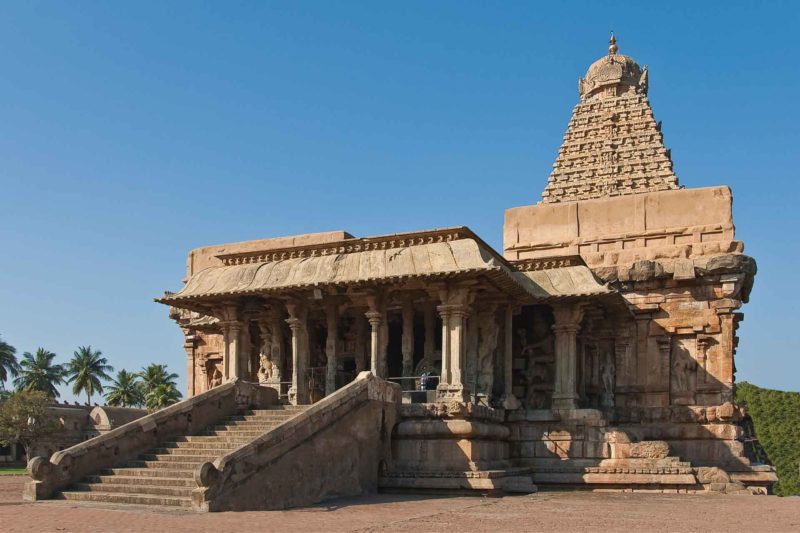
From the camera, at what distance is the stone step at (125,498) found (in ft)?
42.8

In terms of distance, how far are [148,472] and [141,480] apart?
0.40m

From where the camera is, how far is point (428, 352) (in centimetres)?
2083

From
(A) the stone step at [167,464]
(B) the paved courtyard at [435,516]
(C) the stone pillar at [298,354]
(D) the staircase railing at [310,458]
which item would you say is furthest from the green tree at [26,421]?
(D) the staircase railing at [310,458]

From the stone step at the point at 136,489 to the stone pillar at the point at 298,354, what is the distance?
6224 millimetres

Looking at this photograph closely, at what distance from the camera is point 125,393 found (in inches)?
2749

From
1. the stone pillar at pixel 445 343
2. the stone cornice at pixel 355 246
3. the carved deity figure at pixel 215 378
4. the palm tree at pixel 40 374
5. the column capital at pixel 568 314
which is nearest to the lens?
the stone pillar at pixel 445 343

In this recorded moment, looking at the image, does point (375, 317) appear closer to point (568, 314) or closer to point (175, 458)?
point (568, 314)

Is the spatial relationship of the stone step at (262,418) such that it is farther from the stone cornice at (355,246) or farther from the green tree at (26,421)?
the green tree at (26,421)

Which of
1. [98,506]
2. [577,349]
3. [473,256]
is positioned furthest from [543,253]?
[98,506]

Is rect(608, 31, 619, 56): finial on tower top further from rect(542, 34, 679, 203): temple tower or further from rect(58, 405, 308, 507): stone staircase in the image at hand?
rect(58, 405, 308, 507): stone staircase

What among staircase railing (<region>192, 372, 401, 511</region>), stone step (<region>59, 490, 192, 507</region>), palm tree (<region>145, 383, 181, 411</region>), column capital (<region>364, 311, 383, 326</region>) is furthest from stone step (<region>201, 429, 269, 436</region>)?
palm tree (<region>145, 383, 181, 411</region>)

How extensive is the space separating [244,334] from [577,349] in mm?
9270

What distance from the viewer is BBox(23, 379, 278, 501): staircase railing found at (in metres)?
14.3

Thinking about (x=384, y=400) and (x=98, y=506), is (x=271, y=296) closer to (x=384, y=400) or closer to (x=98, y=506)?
(x=384, y=400)
